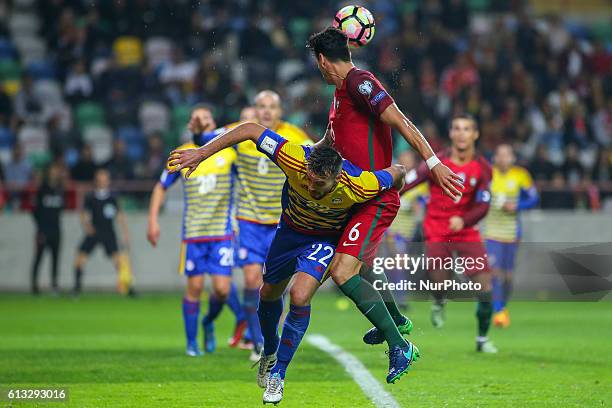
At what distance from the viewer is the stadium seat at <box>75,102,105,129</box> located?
22.3 meters

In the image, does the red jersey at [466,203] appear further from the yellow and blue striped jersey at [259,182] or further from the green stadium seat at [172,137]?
the green stadium seat at [172,137]

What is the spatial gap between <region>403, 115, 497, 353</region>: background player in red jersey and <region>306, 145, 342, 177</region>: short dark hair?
13.1ft

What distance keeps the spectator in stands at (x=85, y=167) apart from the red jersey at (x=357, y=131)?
13.2 meters

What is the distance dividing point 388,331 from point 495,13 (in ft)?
61.8

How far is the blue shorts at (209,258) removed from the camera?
35.8ft

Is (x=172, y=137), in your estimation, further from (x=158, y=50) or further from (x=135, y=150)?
(x=158, y=50)

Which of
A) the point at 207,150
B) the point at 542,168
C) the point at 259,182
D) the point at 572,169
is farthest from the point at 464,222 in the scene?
the point at 572,169

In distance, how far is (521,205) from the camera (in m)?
15.7

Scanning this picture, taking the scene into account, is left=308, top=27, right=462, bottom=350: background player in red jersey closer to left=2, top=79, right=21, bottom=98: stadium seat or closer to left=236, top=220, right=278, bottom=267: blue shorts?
left=236, top=220, right=278, bottom=267: blue shorts

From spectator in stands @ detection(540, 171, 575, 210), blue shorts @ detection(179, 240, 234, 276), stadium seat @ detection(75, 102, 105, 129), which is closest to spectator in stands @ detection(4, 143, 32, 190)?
stadium seat @ detection(75, 102, 105, 129)

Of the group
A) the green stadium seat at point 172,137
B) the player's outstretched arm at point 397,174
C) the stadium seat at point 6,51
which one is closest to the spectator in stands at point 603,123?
the green stadium seat at point 172,137

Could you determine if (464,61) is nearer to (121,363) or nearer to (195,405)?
(121,363)

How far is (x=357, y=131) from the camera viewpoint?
7.77 m

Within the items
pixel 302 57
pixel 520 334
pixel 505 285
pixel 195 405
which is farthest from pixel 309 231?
pixel 302 57
